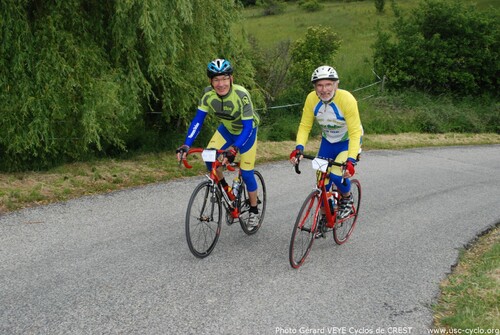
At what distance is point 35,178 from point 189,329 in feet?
17.2

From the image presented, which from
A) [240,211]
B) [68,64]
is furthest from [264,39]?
[240,211]

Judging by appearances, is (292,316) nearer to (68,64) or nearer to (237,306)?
(237,306)

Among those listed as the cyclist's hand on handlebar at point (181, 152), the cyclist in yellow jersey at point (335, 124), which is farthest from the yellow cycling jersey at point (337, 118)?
the cyclist's hand on handlebar at point (181, 152)

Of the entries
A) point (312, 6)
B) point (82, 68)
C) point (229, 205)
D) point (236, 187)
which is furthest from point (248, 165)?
point (312, 6)

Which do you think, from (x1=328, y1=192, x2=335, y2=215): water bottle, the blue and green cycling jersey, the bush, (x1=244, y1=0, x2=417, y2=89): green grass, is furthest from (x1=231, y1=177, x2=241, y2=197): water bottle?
the bush

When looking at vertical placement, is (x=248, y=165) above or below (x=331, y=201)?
above

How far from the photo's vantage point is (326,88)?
5.70 metres

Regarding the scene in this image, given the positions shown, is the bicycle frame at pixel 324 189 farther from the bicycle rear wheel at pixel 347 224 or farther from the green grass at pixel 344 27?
the green grass at pixel 344 27

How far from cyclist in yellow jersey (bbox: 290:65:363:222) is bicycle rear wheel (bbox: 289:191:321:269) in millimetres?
468

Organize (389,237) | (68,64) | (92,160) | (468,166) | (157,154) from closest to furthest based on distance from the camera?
1. (389,237)
2. (68,64)
3. (92,160)
4. (157,154)
5. (468,166)

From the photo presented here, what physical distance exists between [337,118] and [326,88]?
447 mm

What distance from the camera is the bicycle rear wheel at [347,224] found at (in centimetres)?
648

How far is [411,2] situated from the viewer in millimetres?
46844

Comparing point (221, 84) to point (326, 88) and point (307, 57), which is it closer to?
point (326, 88)
